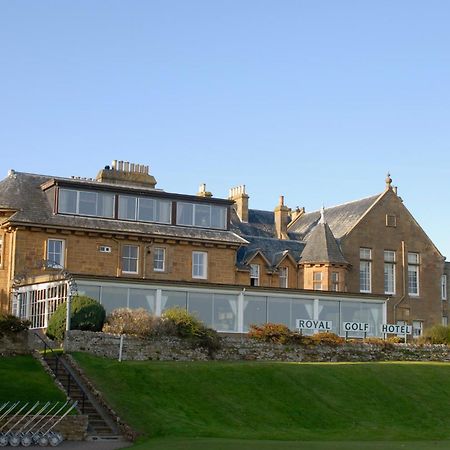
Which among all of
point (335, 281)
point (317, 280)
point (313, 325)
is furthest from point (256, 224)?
point (313, 325)

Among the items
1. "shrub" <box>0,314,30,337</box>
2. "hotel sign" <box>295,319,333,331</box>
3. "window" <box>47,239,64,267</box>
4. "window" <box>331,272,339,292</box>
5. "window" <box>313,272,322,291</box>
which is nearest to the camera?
"shrub" <box>0,314,30,337</box>

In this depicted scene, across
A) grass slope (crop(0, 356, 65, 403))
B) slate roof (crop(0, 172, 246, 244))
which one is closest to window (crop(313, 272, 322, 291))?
Answer: slate roof (crop(0, 172, 246, 244))

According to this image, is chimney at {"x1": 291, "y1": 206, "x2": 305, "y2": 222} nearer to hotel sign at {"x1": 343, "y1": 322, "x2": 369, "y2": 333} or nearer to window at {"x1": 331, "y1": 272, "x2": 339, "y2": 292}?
window at {"x1": 331, "y1": 272, "x2": 339, "y2": 292}

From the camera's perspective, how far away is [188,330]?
41.8 m

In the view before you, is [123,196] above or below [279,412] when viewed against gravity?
above

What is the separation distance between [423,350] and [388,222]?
16393 millimetres

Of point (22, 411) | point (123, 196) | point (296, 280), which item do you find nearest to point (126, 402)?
point (22, 411)

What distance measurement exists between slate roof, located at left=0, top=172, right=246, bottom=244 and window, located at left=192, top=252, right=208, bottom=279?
1.10m

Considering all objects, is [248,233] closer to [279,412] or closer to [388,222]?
[388,222]

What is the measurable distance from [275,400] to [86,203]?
22.3m

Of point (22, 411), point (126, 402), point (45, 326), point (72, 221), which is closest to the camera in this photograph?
point (22, 411)

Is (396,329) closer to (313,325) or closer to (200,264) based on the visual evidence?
(313,325)

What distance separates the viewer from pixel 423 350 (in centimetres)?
4784

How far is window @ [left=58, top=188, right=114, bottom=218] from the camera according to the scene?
5328 cm
